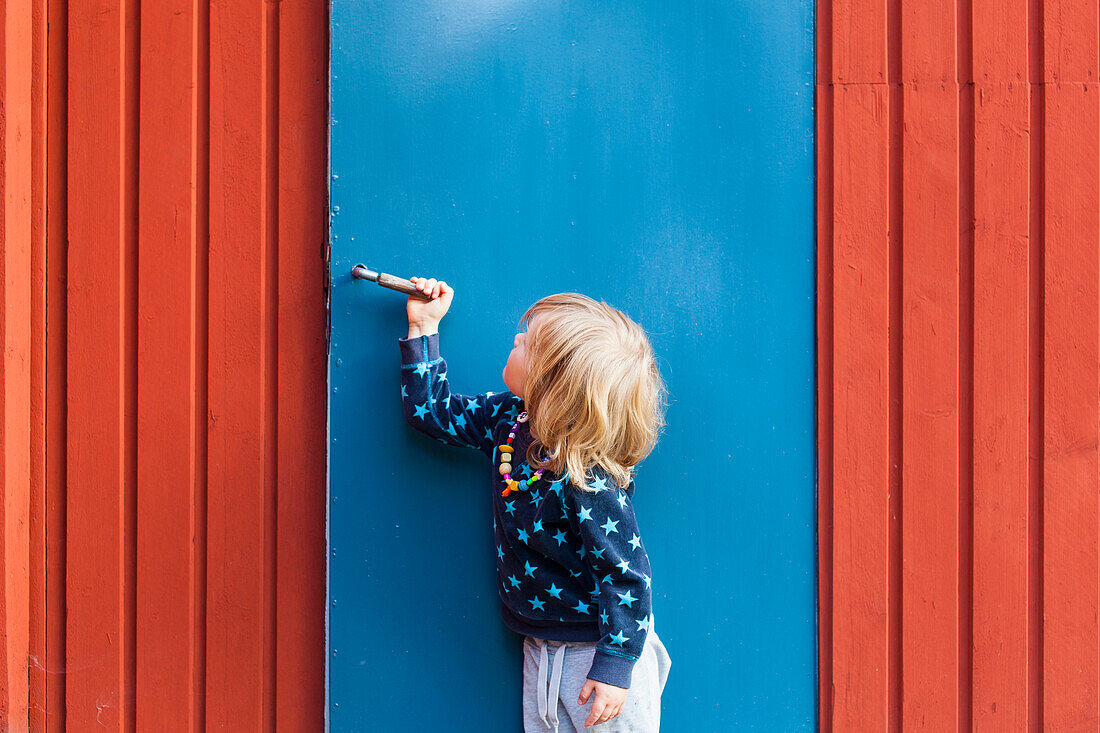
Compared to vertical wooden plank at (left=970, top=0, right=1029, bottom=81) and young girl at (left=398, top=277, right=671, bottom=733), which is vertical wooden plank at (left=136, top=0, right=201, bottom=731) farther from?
vertical wooden plank at (left=970, top=0, right=1029, bottom=81)

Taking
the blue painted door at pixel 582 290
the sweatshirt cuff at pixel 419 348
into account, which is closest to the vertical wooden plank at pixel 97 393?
the blue painted door at pixel 582 290

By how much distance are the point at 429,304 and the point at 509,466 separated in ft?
1.49

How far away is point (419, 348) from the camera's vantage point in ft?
6.13

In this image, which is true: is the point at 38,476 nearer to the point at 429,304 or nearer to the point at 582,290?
the point at 429,304

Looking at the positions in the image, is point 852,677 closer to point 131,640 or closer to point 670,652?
point 670,652

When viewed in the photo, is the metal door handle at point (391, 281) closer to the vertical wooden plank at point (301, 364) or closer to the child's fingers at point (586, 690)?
the vertical wooden plank at point (301, 364)

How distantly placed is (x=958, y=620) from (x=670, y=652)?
76 centimetres

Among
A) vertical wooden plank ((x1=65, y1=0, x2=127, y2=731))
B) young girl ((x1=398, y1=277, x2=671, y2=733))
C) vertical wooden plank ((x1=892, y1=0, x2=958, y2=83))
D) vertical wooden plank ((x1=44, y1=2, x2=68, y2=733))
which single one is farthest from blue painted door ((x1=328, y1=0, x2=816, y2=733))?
vertical wooden plank ((x1=44, y1=2, x2=68, y2=733))

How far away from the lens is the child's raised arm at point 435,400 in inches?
73.0

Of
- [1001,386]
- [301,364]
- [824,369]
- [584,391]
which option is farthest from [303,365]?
[1001,386]

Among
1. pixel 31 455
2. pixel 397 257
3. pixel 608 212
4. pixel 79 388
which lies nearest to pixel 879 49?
pixel 608 212

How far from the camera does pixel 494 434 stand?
1844 mm

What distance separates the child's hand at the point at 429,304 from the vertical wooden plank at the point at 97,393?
77cm

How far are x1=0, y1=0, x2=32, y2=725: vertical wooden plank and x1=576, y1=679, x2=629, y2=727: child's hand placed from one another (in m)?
1.49
